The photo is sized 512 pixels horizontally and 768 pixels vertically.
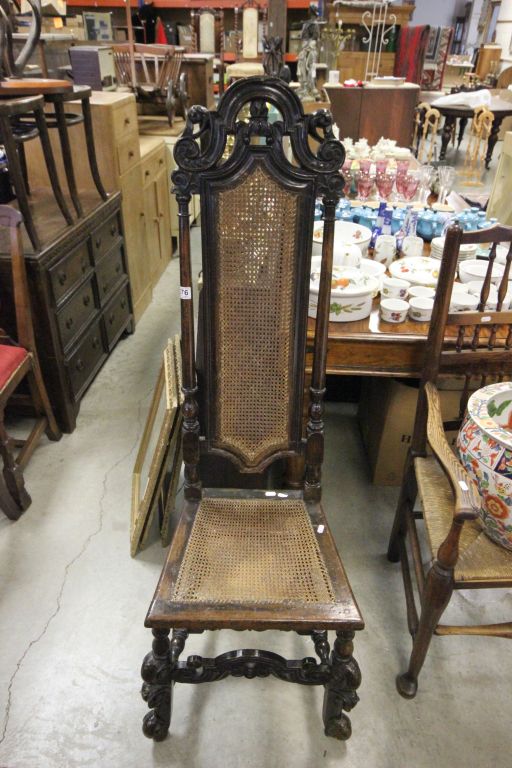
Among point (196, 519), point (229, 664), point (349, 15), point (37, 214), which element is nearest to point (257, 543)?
point (196, 519)

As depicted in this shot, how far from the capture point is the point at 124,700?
4.54 ft

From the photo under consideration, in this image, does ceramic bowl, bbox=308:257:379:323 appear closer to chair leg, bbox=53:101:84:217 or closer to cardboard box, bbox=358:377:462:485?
cardboard box, bbox=358:377:462:485

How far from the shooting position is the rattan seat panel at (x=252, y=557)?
1.13 m

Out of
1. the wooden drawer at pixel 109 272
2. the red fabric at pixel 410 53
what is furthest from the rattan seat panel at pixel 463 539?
the red fabric at pixel 410 53

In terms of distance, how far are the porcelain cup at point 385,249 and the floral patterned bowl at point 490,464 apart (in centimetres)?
87

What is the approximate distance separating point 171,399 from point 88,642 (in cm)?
73

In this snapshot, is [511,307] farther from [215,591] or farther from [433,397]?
[215,591]

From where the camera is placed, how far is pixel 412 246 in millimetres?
2076

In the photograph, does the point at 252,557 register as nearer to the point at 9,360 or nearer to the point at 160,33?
the point at 9,360

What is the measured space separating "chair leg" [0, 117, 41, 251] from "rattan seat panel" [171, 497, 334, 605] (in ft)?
4.03

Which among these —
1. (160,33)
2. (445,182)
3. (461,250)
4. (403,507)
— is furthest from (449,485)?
(160,33)

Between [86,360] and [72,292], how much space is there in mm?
350

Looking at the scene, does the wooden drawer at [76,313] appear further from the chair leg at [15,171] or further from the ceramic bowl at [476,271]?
the ceramic bowl at [476,271]

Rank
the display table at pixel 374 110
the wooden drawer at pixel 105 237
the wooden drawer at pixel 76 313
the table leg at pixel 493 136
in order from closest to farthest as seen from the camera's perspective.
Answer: the wooden drawer at pixel 76 313 → the wooden drawer at pixel 105 237 → the display table at pixel 374 110 → the table leg at pixel 493 136
